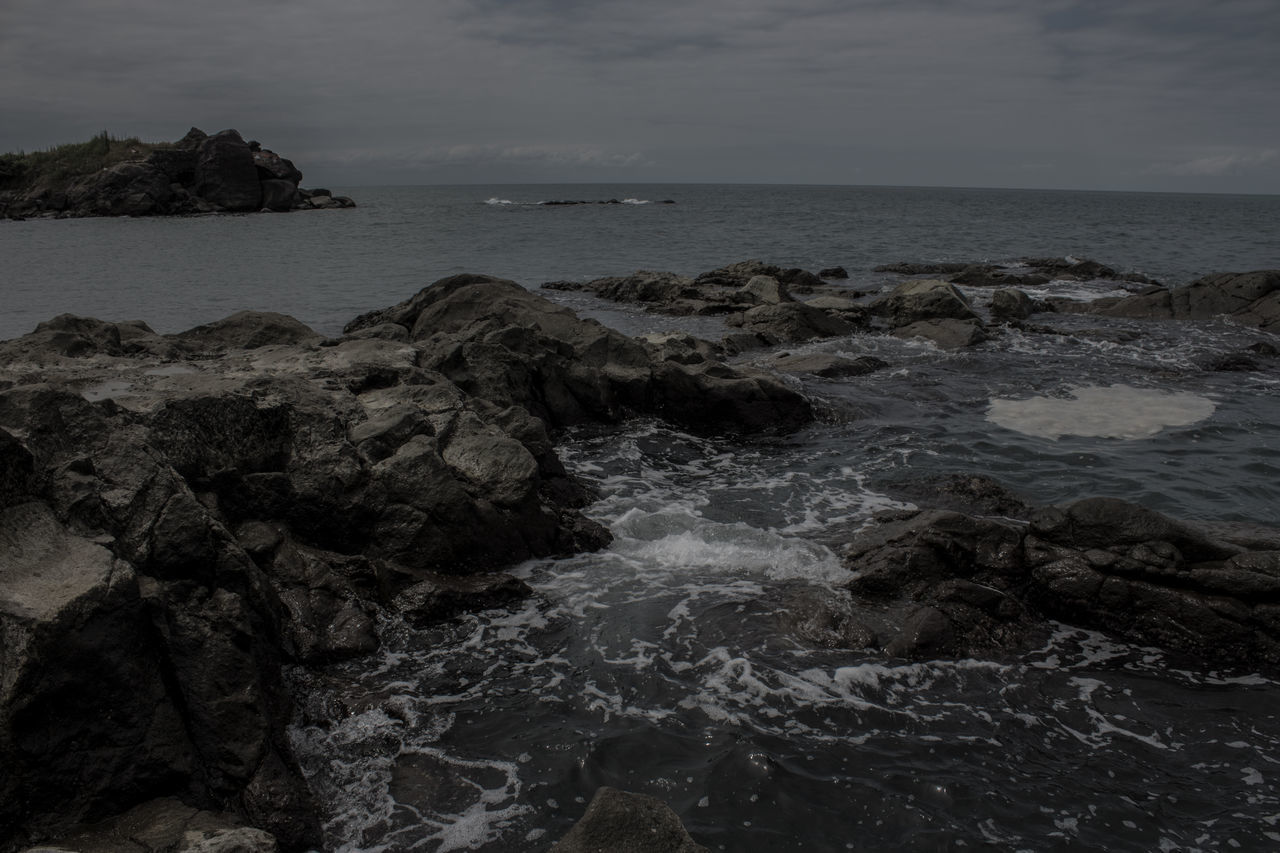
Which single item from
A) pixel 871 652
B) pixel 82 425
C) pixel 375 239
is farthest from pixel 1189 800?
pixel 375 239

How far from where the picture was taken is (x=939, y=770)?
661 centimetres

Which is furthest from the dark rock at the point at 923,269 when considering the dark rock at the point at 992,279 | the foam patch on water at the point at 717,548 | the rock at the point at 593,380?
the foam patch on water at the point at 717,548

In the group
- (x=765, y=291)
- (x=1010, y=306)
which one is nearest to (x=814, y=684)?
(x=765, y=291)

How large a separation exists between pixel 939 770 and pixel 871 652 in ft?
5.62

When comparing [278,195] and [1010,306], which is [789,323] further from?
[278,195]

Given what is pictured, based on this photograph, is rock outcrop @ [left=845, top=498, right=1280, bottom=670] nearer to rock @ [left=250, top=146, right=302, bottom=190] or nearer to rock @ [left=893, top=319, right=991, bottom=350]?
rock @ [left=893, top=319, right=991, bottom=350]

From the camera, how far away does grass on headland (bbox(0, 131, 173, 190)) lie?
87438 mm

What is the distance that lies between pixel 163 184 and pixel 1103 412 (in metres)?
93.0

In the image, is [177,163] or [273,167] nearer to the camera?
[177,163]

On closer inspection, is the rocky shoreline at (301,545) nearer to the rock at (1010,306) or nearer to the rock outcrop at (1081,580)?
the rock outcrop at (1081,580)

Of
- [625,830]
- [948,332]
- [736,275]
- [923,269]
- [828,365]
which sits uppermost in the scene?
[923,269]

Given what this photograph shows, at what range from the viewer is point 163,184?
84.9m

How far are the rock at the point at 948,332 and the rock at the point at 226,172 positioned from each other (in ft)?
273

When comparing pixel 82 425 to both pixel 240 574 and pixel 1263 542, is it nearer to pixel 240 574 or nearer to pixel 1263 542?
pixel 240 574
